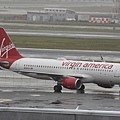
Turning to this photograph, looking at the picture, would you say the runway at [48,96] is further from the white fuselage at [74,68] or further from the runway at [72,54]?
the runway at [72,54]

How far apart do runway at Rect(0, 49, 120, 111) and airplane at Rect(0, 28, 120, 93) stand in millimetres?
1017

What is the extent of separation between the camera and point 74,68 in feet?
180

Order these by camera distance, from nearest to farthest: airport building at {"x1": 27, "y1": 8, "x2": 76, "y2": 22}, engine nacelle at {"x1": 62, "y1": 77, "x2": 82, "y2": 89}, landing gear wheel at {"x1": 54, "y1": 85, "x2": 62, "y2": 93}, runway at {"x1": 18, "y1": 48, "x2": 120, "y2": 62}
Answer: engine nacelle at {"x1": 62, "y1": 77, "x2": 82, "y2": 89}
landing gear wheel at {"x1": 54, "y1": 85, "x2": 62, "y2": 93}
runway at {"x1": 18, "y1": 48, "x2": 120, "y2": 62}
airport building at {"x1": 27, "y1": 8, "x2": 76, "y2": 22}

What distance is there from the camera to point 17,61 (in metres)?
57.2

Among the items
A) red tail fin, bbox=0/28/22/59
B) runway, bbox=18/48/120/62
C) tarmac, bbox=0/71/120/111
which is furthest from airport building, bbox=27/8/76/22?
red tail fin, bbox=0/28/22/59

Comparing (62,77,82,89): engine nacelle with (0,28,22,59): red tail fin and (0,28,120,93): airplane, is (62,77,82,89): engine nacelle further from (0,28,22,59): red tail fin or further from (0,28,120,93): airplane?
(0,28,22,59): red tail fin

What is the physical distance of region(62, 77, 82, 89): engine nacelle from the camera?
52.8 meters

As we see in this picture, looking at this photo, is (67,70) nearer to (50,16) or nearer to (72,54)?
(72,54)

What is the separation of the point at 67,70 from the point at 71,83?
107 inches

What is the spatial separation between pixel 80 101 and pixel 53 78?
318 inches

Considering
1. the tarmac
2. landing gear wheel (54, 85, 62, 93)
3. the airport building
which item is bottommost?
the tarmac

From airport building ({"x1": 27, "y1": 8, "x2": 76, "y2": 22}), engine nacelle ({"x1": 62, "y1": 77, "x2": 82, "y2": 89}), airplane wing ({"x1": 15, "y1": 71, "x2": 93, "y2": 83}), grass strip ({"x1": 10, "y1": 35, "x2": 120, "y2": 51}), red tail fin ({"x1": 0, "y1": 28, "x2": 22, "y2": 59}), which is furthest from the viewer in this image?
airport building ({"x1": 27, "y1": 8, "x2": 76, "y2": 22})

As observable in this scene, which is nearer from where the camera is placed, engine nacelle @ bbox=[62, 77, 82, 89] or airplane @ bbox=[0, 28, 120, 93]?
engine nacelle @ bbox=[62, 77, 82, 89]

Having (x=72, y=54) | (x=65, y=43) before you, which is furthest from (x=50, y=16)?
(x=72, y=54)
